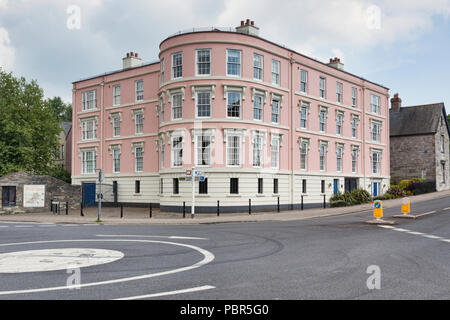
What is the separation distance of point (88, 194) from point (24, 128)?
10.5m

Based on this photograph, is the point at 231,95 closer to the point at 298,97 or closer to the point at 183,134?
the point at 183,134

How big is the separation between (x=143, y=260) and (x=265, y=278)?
3452mm

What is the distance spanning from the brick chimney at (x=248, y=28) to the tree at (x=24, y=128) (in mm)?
24357

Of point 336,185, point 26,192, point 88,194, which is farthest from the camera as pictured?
point 336,185

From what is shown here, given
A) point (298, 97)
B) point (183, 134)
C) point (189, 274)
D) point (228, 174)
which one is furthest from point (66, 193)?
point (189, 274)

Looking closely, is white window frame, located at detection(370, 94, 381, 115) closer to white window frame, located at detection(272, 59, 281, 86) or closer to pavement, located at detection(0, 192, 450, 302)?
white window frame, located at detection(272, 59, 281, 86)

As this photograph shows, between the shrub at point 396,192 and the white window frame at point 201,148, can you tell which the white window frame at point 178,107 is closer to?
the white window frame at point 201,148

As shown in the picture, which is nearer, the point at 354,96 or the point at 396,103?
the point at 354,96

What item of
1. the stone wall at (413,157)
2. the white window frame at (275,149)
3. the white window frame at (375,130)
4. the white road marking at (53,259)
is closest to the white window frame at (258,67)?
→ the white window frame at (275,149)

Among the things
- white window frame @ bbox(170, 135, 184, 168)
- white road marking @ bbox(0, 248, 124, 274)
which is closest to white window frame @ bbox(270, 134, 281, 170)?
white window frame @ bbox(170, 135, 184, 168)

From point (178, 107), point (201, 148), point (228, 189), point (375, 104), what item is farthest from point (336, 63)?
point (228, 189)

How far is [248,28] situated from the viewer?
32062mm

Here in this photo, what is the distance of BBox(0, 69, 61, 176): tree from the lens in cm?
4216

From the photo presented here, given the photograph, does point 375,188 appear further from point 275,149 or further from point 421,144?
point 275,149
